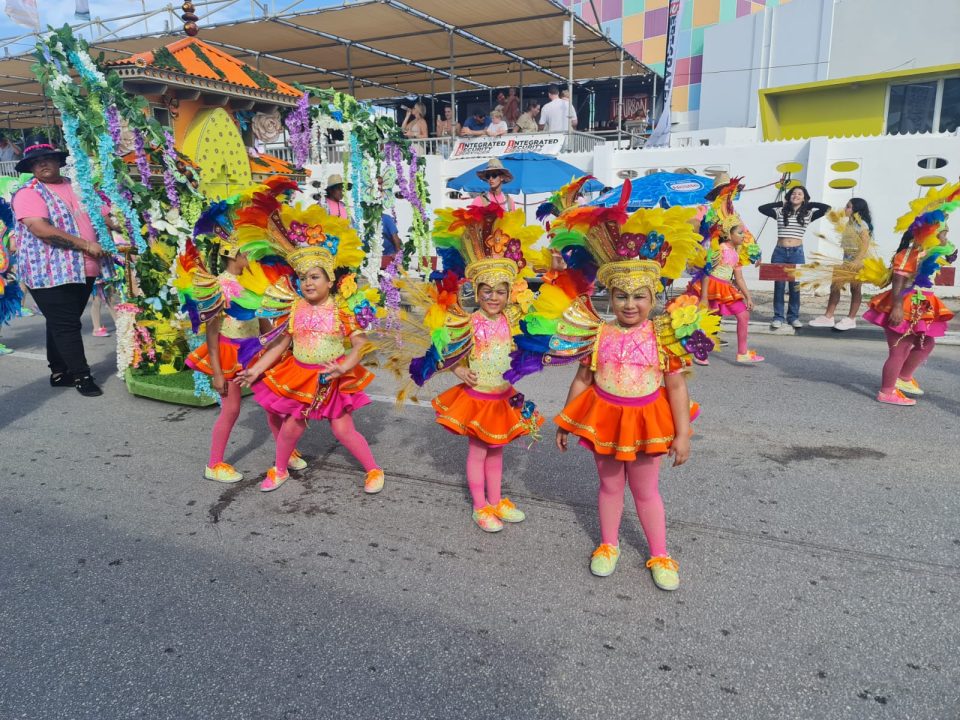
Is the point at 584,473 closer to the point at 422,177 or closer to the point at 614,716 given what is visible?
the point at 614,716

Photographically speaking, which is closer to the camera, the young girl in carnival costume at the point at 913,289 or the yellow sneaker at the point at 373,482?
the yellow sneaker at the point at 373,482

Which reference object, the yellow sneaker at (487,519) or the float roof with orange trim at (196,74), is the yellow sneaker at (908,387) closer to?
the yellow sneaker at (487,519)

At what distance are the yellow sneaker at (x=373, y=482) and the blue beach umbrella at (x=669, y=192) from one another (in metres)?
6.46

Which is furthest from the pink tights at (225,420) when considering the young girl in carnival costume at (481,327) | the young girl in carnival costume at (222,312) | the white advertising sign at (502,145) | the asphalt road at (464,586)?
the white advertising sign at (502,145)

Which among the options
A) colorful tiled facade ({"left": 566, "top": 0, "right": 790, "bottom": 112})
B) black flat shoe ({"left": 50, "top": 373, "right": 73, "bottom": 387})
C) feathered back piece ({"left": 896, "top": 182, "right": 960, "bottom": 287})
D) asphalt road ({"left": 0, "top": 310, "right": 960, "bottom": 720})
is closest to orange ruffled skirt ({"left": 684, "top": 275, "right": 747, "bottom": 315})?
feathered back piece ({"left": 896, "top": 182, "right": 960, "bottom": 287})

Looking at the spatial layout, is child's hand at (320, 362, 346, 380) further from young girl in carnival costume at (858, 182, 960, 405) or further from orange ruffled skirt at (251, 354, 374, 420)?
young girl in carnival costume at (858, 182, 960, 405)

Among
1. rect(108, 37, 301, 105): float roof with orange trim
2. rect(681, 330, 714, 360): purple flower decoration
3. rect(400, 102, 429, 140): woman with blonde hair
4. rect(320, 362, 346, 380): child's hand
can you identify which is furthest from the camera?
rect(400, 102, 429, 140): woman with blonde hair

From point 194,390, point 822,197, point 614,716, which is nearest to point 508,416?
point 614,716

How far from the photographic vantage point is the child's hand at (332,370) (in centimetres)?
382

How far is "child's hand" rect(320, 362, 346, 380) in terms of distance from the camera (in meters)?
3.82

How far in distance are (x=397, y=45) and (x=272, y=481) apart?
44.1 ft

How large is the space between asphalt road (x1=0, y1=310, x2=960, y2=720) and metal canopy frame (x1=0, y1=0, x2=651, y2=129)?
1042 cm

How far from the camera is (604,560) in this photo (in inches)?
125

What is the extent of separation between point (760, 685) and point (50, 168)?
6.68 m
